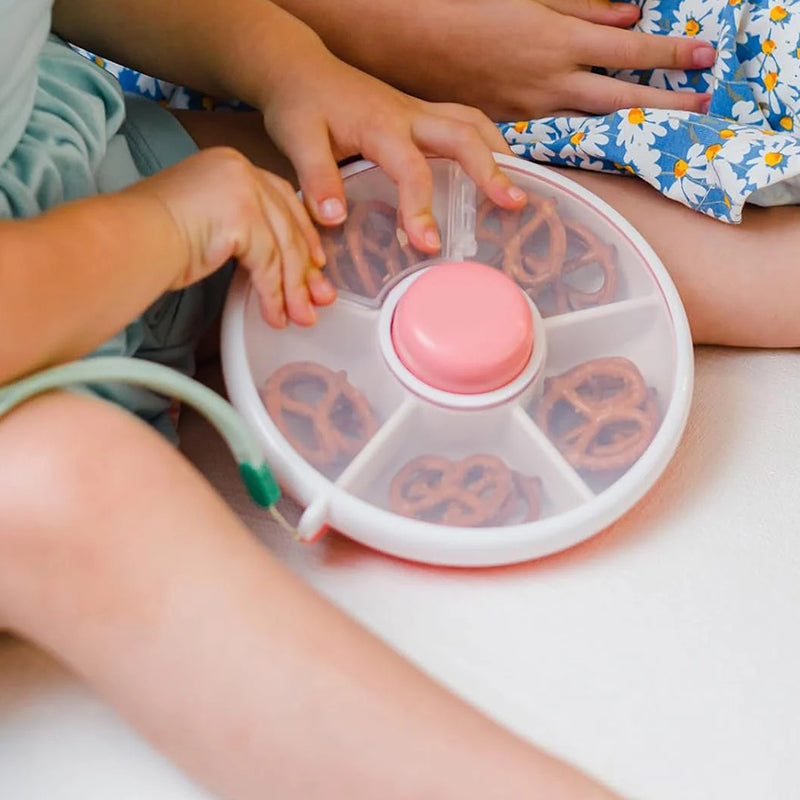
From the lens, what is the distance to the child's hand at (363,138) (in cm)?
67

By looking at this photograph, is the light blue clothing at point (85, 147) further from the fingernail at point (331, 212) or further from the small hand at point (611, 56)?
the small hand at point (611, 56)

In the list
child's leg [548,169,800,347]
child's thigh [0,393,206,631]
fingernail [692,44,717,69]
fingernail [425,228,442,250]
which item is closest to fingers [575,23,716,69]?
fingernail [692,44,717,69]

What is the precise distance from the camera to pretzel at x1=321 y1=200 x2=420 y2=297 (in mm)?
672

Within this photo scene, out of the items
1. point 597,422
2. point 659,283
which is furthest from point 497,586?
point 659,283

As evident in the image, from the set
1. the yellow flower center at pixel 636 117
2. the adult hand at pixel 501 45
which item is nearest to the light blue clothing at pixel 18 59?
the adult hand at pixel 501 45

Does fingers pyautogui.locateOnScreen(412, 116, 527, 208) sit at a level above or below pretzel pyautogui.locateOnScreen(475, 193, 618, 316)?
above

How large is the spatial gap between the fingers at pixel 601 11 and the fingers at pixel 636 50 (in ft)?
0.06

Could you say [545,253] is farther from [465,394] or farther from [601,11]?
[601,11]

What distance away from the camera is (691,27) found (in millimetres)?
774

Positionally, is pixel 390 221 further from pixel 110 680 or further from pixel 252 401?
pixel 110 680

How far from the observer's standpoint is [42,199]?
608 mm

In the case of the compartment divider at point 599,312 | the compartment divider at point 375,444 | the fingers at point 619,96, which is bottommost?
the compartment divider at point 375,444

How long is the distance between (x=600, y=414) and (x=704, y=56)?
29 centimetres

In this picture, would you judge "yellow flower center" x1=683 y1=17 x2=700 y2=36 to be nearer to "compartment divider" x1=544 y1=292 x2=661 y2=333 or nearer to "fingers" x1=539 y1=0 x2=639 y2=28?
"fingers" x1=539 y1=0 x2=639 y2=28
